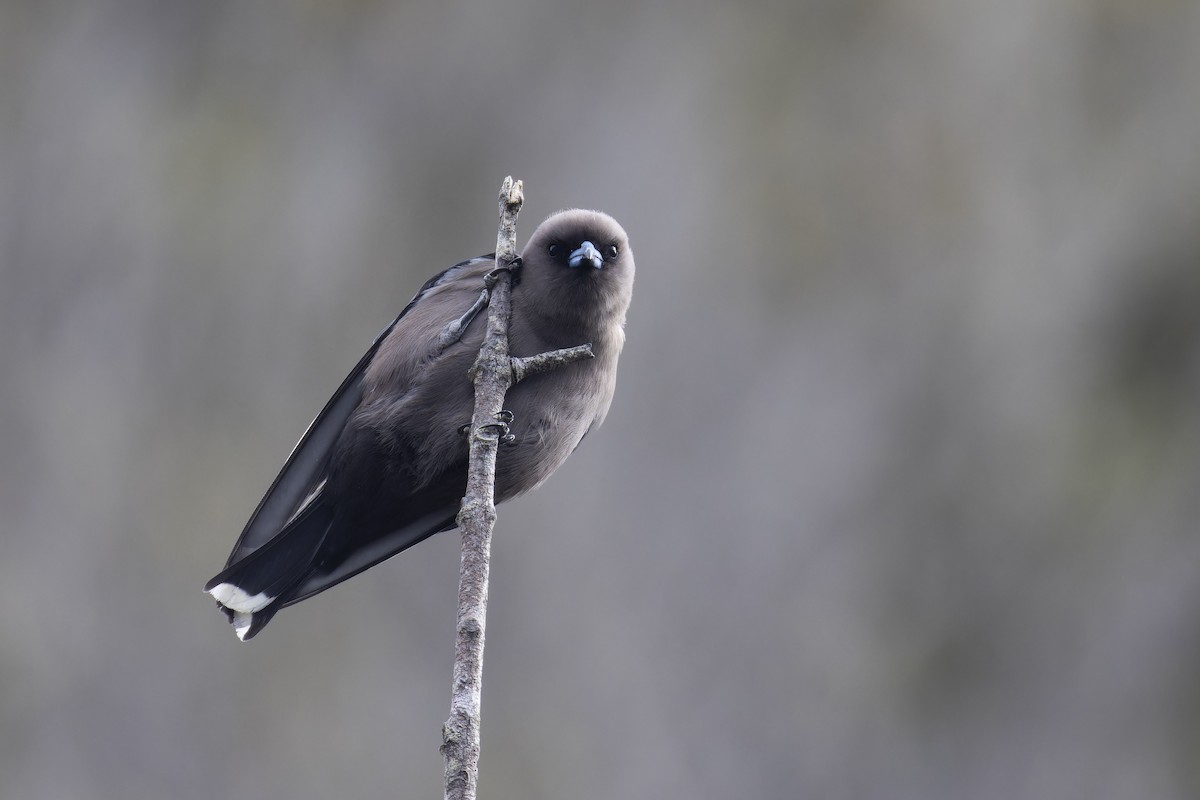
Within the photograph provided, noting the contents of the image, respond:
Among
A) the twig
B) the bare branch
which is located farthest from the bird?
the bare branch

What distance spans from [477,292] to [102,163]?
991 centimetres

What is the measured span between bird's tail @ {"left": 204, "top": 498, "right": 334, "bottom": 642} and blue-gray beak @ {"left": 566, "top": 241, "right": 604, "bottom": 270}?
1.13 metres

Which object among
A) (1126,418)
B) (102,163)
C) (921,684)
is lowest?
(921,684)

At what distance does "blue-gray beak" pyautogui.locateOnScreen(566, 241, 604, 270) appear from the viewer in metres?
3.83

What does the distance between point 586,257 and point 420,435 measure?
2.51ft

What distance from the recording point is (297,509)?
4.14 m

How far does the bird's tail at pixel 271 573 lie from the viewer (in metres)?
3.85

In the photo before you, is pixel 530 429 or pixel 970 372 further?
pixel 970 372

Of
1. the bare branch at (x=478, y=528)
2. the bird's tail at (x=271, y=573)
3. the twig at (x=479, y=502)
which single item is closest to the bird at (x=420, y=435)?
the bird's tail at (x=271, y=573)

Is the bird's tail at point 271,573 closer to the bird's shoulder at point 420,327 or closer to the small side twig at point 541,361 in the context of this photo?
the bird's shoulder at point 420,327

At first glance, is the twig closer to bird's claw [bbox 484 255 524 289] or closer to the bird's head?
bird's claw [bbox 484 255 524 289]

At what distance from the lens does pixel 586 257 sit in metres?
3.84

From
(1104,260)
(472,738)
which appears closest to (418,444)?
(472,738)

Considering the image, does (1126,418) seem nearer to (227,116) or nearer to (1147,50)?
(1147,50)
